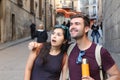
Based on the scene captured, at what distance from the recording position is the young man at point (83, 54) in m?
Result: 3.57

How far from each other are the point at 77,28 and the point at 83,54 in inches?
10.9

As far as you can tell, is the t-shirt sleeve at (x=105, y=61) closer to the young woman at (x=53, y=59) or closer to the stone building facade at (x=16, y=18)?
the young woman at (x=53, y=59)

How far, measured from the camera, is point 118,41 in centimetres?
1244

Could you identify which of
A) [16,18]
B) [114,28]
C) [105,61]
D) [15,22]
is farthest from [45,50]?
[16,18]

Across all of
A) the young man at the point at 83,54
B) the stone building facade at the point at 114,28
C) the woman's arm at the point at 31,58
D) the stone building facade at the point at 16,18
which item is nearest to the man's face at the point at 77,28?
the young man at the point at 83,54

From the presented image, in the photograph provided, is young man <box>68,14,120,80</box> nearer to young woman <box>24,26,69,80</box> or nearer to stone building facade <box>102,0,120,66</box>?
young woman <box>24,26,69,80</box>

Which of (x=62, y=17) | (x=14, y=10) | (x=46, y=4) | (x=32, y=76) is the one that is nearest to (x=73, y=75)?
(x=32, y=76)

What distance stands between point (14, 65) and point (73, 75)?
1099 centimetres

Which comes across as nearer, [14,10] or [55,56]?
[55,56]

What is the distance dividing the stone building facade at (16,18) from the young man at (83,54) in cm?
2549

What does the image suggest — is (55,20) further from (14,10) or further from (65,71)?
(65,71)

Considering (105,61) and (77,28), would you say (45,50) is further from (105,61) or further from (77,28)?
(105,61)

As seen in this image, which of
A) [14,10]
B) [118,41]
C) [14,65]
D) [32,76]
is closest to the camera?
[32,76]

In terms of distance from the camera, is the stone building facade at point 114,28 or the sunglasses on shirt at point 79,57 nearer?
the sunglasses on shirt at point 79,57
